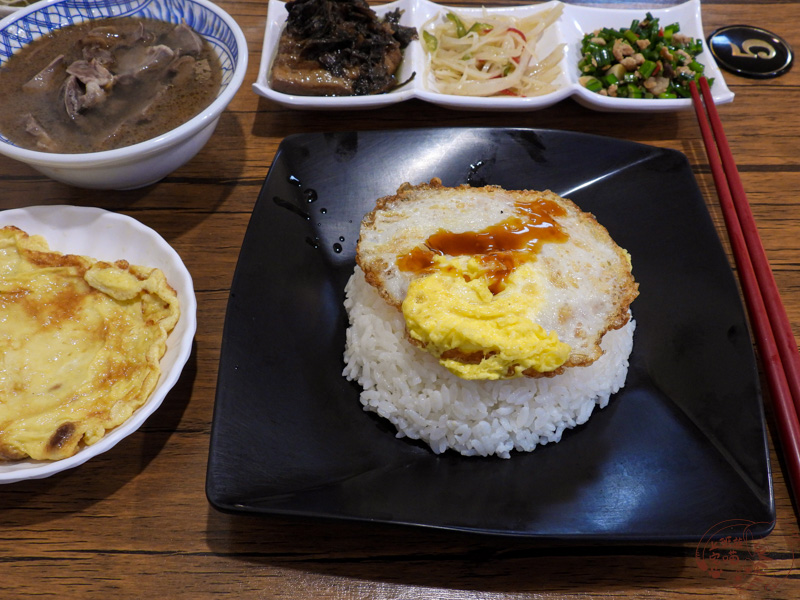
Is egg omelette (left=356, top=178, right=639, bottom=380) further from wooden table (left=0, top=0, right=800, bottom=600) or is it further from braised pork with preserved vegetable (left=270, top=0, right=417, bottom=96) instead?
braised pork with preserved vegetable (left=270, top=0, right=417, bottom=96)

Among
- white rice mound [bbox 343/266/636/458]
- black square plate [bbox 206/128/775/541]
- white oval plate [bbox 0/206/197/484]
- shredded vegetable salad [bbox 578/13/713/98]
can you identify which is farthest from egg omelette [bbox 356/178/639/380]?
shredded vegetable salad [bbox 578/13/713/98]

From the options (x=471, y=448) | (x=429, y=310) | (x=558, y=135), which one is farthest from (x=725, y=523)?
(x=558, y=135)

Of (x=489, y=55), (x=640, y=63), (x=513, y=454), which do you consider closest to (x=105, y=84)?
(x=489, y=55)

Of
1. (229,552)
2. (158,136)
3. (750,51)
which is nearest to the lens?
(229,552)

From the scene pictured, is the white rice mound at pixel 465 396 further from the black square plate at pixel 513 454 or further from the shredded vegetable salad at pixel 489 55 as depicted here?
the shredded vegetable salad at pixel 489 55

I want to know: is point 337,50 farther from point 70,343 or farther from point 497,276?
point 70,343

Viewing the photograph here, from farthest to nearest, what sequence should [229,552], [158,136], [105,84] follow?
1. [105,84]
2. [158,136]
3. [229,552]

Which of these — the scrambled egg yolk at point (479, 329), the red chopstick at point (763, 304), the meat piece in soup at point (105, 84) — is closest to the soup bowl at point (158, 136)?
the meat piece in soup at point (105, 84)
